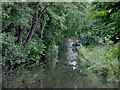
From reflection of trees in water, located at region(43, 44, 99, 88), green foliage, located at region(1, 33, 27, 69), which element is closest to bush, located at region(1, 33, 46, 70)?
green foliage, located at region(1, 33, 27, 69)

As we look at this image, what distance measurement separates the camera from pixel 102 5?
3.88 meters

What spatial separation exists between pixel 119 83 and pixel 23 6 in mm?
5034

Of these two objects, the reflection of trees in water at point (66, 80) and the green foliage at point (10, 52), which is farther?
the green foliage at point (10, 52)

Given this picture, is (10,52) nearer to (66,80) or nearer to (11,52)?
(11,52)

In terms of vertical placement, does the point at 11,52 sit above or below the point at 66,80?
above

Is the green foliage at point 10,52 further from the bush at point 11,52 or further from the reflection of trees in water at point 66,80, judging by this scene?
the reflection of trees in water at point 66,80

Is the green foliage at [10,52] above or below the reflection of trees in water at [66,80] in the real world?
above

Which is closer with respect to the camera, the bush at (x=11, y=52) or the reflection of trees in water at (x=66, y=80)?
the reflection of trees in water at (x=66, y=80)

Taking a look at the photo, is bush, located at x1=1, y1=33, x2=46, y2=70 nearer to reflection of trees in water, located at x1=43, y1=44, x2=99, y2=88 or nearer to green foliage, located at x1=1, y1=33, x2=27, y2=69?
green foliage, located at x1=1, y1=33, x2=27, y2=69

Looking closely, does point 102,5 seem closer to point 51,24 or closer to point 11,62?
point 11,62

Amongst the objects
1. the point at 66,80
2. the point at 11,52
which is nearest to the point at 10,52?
the point at 11,52

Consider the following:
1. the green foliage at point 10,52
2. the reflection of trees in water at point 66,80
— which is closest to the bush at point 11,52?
the green foliage at point 10,52

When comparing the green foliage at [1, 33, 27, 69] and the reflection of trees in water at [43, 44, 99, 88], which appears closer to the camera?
the reflection of trees in water at [43, 44, 99, 88]

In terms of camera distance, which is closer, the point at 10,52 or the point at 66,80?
the point at 66,80
